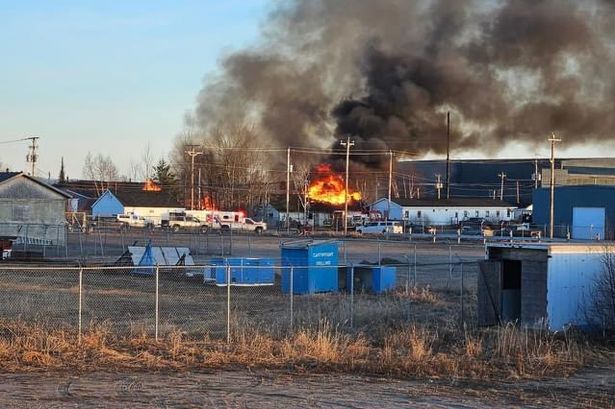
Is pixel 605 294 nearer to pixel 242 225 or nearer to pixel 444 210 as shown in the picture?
pixel 242 225

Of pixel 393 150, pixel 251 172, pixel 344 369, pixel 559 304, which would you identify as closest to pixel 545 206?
pixel 393 150

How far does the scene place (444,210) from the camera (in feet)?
336

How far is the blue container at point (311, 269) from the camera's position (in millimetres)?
24234

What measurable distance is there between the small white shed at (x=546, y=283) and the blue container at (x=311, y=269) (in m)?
7.81

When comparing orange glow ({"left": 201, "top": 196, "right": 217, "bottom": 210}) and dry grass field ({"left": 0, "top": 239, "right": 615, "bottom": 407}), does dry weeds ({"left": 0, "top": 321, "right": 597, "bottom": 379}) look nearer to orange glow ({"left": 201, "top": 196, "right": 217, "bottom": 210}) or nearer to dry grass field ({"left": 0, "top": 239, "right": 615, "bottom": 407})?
dry grass field ({"left": 0, "top": 239, "right": 615, "bottom": 407})

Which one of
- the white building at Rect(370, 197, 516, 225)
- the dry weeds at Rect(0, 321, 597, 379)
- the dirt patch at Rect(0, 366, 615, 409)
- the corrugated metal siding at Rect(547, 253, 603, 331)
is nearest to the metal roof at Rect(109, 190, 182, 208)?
the white building at Rect(370, 197, 516, 225)

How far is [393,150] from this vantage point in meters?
81.0

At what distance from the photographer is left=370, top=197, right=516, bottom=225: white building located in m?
101

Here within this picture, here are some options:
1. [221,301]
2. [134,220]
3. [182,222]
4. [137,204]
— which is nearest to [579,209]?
[182,222]

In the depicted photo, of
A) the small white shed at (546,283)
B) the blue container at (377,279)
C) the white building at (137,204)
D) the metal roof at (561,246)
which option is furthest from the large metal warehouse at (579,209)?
the small white shed at (546,283)

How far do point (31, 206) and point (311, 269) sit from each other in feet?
100

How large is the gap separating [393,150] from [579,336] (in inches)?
2634

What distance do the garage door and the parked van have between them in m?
15.5

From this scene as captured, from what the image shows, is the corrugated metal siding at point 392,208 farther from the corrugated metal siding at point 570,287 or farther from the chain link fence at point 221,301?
the corrugated metal siding at point 570,287
